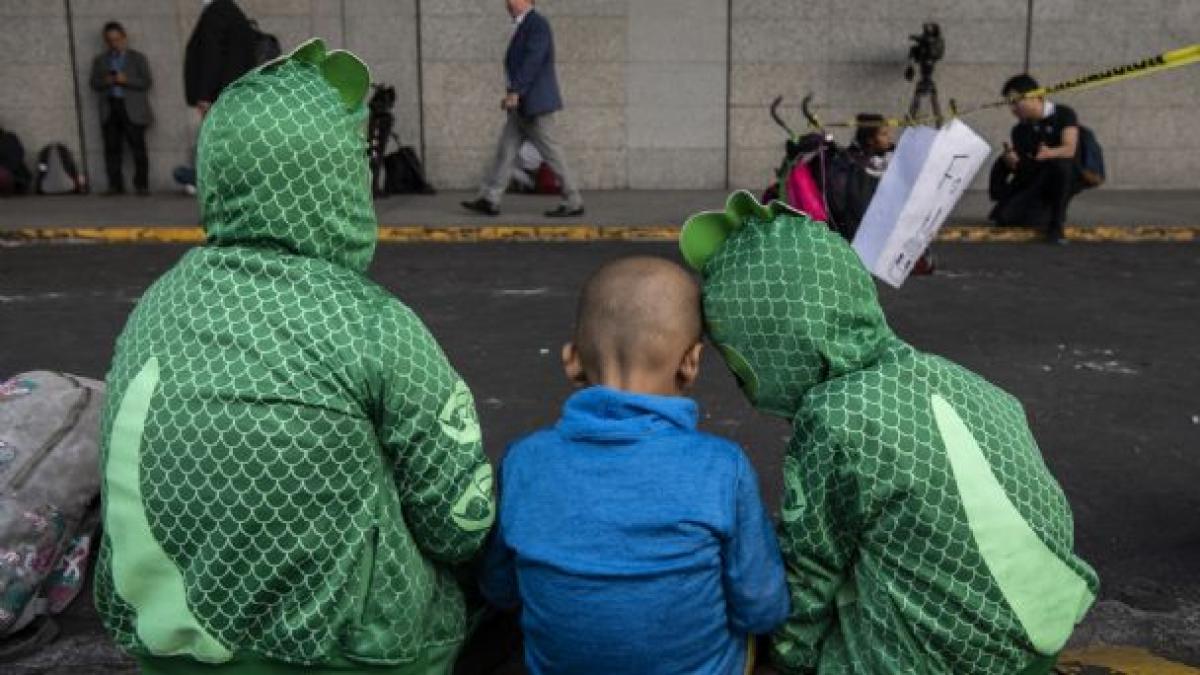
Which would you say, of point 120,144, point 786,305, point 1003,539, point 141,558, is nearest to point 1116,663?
point 1003,539

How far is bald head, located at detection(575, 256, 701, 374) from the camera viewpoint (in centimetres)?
192

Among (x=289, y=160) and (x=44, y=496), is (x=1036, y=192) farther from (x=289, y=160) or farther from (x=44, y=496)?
(x=289, y=160)

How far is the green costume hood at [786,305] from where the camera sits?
1959mm

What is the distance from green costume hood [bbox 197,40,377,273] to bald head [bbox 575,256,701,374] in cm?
41

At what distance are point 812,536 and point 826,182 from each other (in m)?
4.44

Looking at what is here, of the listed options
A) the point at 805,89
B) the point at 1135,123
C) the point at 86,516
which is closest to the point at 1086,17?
the point at 1135,123

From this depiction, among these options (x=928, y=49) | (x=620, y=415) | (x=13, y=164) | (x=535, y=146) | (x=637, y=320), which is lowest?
(x=13, y=164)

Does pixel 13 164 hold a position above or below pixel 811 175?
below

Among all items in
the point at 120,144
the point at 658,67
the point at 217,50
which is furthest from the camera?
the point at 658,67

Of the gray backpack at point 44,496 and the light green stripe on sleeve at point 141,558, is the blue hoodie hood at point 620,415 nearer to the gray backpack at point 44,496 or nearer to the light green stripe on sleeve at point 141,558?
the light green stripe on sleeve at point 141,558

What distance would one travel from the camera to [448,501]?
193 centimetres

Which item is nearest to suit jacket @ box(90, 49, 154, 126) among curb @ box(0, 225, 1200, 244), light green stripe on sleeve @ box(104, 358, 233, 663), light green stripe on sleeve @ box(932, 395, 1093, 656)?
curb @ box(0, 225, 1200, 244)

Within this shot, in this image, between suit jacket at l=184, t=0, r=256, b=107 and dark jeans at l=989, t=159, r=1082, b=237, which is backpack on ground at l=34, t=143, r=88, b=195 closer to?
suit jacket at l=184, t=0, r=256, b=107

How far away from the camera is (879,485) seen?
1893mm
